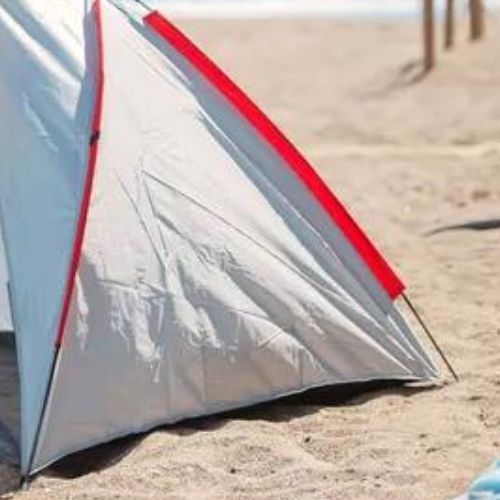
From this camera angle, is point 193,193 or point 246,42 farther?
point 246,42

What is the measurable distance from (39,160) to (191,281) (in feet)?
2.18

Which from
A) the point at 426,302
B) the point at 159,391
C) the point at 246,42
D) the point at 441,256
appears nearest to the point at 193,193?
the point at 159,391

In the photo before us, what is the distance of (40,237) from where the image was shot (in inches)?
Result: 204

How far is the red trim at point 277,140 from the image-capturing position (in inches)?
221

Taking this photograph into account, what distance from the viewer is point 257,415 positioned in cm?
551

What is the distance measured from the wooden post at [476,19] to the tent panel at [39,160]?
11.6m

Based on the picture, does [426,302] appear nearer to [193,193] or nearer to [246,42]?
[193,193]

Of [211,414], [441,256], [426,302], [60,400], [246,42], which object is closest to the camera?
→ [60,400]

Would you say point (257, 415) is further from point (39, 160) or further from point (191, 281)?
point (39, 160)

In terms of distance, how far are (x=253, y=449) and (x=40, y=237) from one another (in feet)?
3.30

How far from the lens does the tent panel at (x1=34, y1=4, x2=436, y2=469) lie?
512 cm

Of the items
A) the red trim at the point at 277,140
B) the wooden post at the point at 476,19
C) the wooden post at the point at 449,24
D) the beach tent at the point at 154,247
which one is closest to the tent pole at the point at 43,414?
the beach tent at the point at 154,247

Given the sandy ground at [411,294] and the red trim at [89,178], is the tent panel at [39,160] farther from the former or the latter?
the sandy ground at [411,294]

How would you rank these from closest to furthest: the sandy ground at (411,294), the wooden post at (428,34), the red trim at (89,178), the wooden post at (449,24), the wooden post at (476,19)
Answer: the sandy ground at (411,294) < the red trim at (89,178) < the wooden post at (428,34) < the wooden post at (449,24) < the wooden post at (476,19)
